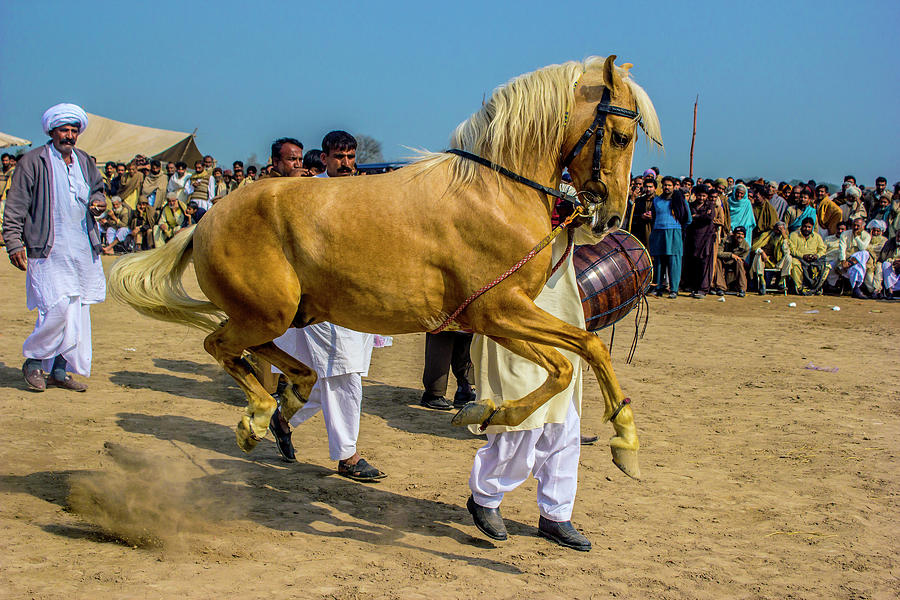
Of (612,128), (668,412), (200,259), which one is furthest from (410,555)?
(668,412)

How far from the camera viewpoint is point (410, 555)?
13.7 feet

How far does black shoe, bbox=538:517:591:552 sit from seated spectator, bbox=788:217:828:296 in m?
13.4

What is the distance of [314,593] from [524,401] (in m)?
1.32

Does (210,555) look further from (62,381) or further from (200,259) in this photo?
(62,381)

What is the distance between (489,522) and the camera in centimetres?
444

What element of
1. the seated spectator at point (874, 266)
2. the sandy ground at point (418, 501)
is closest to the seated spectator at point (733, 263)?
the seated spectator at point (874, 266)

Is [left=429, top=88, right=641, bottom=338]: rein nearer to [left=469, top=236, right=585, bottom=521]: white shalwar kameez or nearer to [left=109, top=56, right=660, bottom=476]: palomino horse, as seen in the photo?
[left=109, top=56, right=660, bottom=476]: palomino horse

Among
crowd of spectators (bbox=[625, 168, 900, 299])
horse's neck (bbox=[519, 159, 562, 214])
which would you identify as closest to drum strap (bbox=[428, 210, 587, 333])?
horse's neck (bbox=[519, 159, 562, 214])

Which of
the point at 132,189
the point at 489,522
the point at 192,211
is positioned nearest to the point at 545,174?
the point at 489,522

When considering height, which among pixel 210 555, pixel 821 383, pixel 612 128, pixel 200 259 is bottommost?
pixel 210 555

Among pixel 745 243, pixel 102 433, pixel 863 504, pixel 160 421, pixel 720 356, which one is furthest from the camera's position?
pixel 745 243

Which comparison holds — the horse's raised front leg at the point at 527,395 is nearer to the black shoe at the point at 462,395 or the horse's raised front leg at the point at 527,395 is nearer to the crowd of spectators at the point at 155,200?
→ the black shoe at the point at 462,395

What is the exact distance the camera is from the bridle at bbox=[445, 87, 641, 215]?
3.79 m

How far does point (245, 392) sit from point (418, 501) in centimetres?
140
